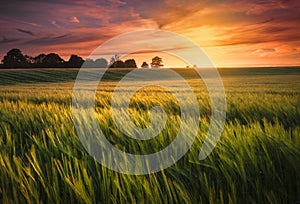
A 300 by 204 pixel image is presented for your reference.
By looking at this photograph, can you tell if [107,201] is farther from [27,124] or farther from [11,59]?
[11,59]

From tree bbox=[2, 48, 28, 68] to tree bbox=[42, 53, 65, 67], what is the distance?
4.74 metres

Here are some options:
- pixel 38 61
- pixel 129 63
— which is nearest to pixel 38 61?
Result: pixel 38 61

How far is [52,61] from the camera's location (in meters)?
62.9

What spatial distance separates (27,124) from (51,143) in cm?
110

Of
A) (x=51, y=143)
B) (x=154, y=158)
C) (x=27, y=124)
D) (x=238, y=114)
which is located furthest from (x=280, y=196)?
(x=238, y=114)

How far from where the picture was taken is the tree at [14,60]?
6220 cm

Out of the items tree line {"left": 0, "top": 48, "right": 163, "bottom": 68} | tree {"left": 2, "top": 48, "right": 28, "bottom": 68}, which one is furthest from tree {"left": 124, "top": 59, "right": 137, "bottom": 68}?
tree {"left": 2, "top": 48, "right": 28, "bottom": 68}

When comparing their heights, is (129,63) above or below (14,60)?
below

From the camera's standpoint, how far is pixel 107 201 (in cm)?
107

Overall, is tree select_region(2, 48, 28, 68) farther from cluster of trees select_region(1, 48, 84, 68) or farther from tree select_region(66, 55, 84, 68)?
tree select_region(66, 55, 84, 68)

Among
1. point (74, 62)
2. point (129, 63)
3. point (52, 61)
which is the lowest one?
point (129, 63)

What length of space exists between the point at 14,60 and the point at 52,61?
9.25 meters

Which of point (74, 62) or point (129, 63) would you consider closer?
point (74, 62)

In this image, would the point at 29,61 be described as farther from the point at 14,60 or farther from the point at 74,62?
the point at 74,62
